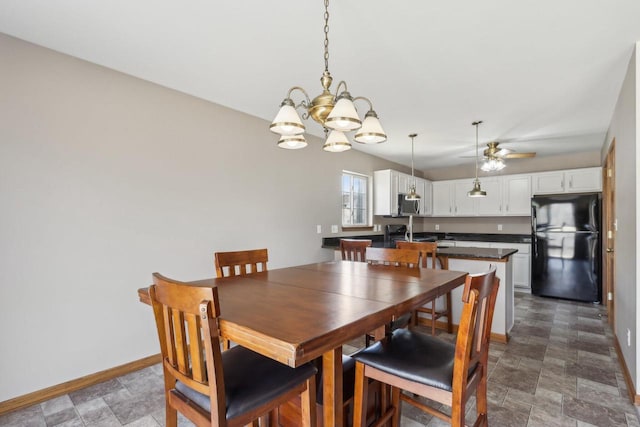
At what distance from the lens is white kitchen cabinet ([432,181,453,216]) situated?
251 inches

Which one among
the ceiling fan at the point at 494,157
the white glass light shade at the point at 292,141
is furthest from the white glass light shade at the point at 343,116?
the ceiling fan at the point at 494,157

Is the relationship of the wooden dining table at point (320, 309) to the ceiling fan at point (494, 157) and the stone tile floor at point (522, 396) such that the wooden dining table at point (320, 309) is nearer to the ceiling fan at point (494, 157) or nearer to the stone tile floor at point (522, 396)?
the stone tile floor at point (522, 396)

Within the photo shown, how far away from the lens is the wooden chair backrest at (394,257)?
2326 millimetres

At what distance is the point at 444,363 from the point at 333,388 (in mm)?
507

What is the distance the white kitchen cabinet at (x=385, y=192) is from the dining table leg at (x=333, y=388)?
4139mm

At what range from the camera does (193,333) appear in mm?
1081

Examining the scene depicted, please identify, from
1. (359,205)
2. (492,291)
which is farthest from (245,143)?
(492,291)

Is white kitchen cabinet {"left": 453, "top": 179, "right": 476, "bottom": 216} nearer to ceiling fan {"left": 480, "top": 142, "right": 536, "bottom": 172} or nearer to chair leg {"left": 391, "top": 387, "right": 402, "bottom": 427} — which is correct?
ceiling fan {"left": 480, "top": 142, "right": 536, "bottom": 172}

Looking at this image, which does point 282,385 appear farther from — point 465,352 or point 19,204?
point 19,204

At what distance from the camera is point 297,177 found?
3.99 metres

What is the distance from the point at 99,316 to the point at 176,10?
2.19m

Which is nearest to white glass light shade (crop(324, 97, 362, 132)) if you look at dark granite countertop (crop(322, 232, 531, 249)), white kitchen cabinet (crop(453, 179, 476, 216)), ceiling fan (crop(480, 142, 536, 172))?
dark granite countertop (crop(322, 232, 531, 249))

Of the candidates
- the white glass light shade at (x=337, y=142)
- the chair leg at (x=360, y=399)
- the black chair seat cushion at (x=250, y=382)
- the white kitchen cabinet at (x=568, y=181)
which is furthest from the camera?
the white kitchen cabinet at (x=568, y=181)

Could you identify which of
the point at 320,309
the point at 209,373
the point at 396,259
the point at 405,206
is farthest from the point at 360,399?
the point at 405,206
